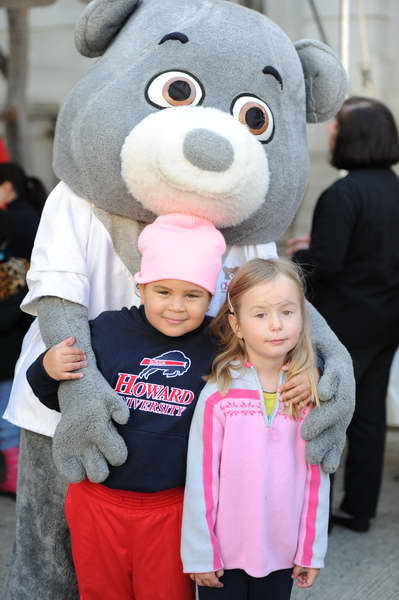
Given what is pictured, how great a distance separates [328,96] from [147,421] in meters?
1.19

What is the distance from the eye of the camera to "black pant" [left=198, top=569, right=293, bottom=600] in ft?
7.00

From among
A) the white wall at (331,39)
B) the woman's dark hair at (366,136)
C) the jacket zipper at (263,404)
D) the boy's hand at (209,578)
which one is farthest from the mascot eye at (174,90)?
the white wall at (331,39)

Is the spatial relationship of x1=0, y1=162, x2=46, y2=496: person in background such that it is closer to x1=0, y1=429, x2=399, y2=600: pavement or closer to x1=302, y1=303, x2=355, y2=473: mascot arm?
x1=0, y1=429, x2=399, y2=600: pavement

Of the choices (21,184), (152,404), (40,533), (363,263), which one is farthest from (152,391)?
(21,184)

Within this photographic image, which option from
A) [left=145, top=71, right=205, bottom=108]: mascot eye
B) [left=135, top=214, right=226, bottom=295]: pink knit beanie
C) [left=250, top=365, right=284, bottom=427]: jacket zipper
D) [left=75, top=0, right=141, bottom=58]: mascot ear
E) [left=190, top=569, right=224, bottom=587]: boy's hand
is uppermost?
[left=75, top=0, right=141, bottom=58]: mascot ear

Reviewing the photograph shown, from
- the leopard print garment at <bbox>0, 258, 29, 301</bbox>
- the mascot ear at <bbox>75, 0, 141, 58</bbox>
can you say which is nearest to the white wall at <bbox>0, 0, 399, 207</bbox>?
the leopard print garment at <bbox>0, 258, 29, 301</bbox>

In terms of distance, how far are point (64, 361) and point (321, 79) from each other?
1218 mm

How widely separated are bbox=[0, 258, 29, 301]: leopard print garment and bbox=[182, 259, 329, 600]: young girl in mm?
1909

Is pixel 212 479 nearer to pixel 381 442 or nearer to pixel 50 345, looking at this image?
pixel 50 345

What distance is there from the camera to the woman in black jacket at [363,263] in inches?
136

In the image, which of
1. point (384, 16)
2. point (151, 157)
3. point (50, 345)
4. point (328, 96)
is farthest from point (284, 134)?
point (384, 16)

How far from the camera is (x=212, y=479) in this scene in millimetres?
2074

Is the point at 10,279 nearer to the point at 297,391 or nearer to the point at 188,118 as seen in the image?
the point at 188,118

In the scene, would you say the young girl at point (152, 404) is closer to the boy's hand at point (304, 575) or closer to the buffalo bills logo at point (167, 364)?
the buffalo bills logo at point (167, 364)
